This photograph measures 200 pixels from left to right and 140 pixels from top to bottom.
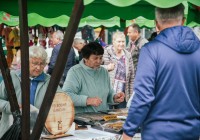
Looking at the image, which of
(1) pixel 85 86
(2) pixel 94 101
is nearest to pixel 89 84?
(1) pixel 85 86

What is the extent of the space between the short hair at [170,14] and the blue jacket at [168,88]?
0.06 metres

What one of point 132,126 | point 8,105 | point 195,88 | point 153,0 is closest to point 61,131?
point 8,105

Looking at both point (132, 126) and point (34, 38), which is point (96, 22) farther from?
point (132, 126)

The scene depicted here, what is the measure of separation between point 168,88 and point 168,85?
17 millimetres

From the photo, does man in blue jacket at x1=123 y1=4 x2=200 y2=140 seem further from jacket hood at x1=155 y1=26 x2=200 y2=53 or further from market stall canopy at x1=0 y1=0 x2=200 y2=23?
market stall canopy at x1=0 y1=0 x2=200 y2=23

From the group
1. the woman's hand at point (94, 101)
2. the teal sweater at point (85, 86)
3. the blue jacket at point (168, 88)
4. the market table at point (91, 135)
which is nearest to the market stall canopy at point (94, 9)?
the teal sweater at point (85, 86)

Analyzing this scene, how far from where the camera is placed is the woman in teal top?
12.9 ft

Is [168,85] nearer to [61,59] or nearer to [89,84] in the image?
[61,59]

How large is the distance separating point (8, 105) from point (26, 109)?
657 millimetres

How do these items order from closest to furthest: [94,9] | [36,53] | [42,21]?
[36,53] < [94,9] < [42,21]

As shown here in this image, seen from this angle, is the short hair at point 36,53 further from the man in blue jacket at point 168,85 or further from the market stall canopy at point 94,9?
the market stall canopy at point 94,9

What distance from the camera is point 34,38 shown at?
10.4 m

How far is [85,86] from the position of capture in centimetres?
406

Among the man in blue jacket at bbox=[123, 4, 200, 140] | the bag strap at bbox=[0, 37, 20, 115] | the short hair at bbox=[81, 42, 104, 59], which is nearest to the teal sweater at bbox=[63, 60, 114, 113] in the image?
the short hair at bbox=[81, 42, 104, 59]
